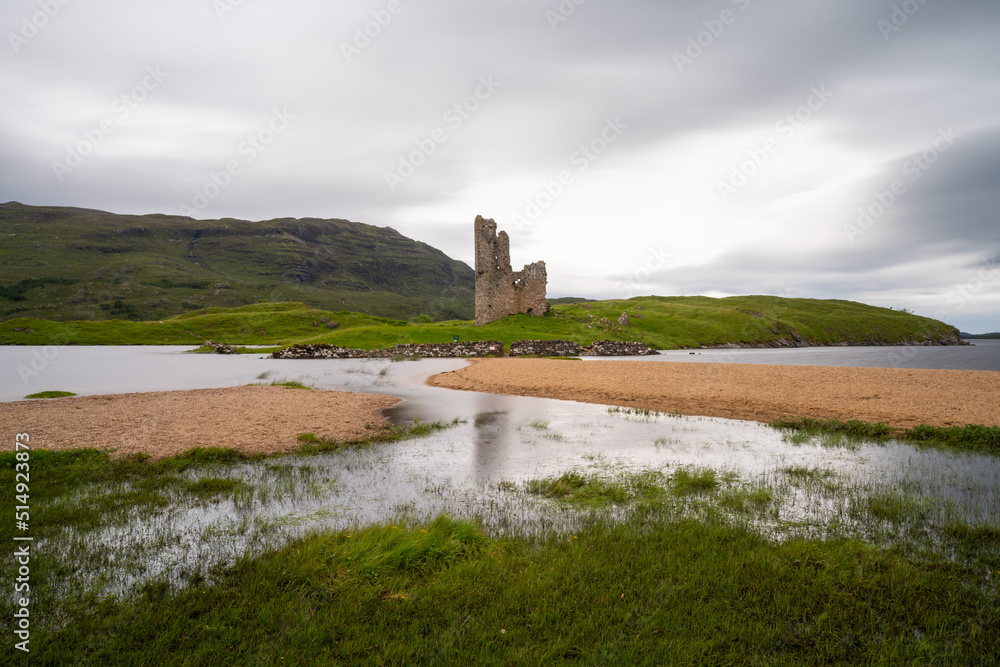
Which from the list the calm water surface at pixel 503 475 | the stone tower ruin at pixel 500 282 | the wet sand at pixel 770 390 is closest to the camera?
the calm water surface at pixel 503 475

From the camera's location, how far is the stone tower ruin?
234 ft

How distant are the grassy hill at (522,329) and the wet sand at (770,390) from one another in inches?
1335

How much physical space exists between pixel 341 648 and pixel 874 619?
5.22m

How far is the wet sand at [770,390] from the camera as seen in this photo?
59.6 ft

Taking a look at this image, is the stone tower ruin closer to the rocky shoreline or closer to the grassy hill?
the grassy hill

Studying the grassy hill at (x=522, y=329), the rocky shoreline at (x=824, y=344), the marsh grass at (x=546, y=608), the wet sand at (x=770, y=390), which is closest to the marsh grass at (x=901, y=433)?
the wet sand at (x=770, y=390)

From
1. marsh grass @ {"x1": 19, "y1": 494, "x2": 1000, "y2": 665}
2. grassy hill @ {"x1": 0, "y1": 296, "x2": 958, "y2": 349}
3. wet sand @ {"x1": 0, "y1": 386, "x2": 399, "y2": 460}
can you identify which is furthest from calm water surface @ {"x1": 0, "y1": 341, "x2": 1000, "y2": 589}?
grassy hill @ {"x1": 0, "y1": 296, "x2": 958, "y2": 349}

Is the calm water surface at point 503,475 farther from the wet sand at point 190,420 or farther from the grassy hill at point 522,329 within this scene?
the grassy hill at point 522,329

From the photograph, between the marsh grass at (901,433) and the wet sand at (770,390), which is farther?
the wet sand at (770,390)

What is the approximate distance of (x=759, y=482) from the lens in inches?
393

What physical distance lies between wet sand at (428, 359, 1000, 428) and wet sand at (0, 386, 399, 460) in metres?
10.1

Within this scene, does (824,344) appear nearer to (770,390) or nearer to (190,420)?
(770,390)

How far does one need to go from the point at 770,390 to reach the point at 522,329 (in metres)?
46.8

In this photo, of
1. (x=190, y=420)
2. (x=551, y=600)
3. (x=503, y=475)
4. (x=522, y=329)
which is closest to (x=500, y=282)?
(x=522, y=329)
